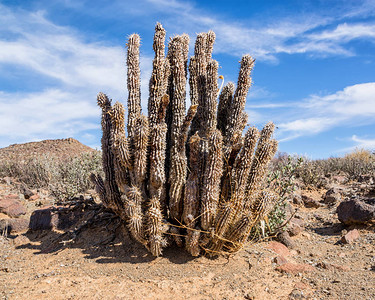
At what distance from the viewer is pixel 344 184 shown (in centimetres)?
1262

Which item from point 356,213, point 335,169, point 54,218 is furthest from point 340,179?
point 54,218

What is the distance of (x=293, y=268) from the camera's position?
4914 millimetres

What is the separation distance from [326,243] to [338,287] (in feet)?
6.87

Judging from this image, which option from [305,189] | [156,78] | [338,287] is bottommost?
[338,287]

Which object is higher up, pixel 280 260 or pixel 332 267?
pixel 280 260

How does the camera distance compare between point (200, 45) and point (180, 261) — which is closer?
point (180, 261)

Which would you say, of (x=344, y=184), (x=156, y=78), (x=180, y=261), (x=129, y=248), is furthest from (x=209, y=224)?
(x=344, y=184)

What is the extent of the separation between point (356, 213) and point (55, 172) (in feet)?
34.2

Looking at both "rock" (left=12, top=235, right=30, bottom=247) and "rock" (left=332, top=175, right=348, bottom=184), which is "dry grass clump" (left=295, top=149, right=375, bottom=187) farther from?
"rock" (left=12, top=235, right=30, bottom=247)

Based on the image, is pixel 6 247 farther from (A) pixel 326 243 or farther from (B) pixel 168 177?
(A) pixel 326 243

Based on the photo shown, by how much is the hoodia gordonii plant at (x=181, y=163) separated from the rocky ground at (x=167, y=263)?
403 millimetres

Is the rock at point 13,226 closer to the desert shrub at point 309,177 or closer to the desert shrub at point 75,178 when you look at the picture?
the desert shrub at point 75,178

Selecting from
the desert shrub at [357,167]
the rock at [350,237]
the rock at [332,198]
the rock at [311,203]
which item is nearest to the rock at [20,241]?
the rock at [350,237]

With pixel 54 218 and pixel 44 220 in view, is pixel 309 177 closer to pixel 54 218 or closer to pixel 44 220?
pixel 54 218
